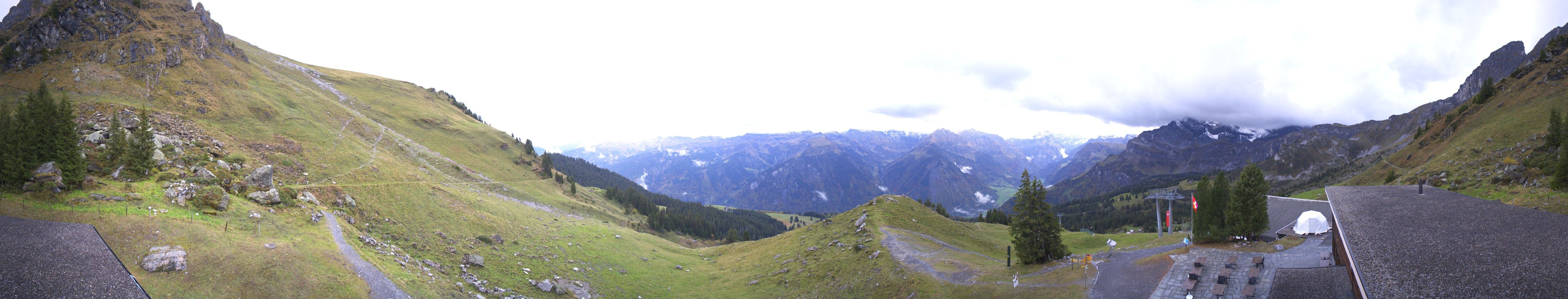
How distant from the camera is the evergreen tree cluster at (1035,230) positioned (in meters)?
36.9

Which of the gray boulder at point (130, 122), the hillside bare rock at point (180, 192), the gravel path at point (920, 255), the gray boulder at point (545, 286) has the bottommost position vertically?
the gray boulder at point (545, 286)

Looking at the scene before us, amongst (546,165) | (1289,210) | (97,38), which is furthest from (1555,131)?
(546,165)

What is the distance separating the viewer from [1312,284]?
24.3m

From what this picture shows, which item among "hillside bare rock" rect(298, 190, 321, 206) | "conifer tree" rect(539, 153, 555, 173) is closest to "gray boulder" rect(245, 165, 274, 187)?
"hillside bare rock" rect(298, 190, 321, 206)

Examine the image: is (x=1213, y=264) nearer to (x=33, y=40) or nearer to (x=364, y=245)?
(x=364, y=245)

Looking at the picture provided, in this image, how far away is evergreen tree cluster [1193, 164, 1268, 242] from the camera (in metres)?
35.2

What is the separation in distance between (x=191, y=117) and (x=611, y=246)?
38.3 metres

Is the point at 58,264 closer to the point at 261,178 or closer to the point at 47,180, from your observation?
the point at 47,180

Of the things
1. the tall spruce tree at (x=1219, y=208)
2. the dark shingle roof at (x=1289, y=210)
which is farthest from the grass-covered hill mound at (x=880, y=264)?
the dark shingle roof at (x=1289, y=210)

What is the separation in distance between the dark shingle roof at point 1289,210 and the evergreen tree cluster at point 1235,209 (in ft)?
55.0

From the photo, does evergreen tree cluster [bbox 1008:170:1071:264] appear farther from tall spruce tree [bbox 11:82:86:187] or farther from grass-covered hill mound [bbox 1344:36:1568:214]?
tall spruce tree [bbox 11:82:86:187]

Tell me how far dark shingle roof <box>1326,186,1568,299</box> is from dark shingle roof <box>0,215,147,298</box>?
46.7 m

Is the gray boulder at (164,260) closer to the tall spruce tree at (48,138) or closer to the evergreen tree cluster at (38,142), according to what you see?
the evergreen tree cluster at (38,142)

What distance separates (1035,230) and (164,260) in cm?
4967
